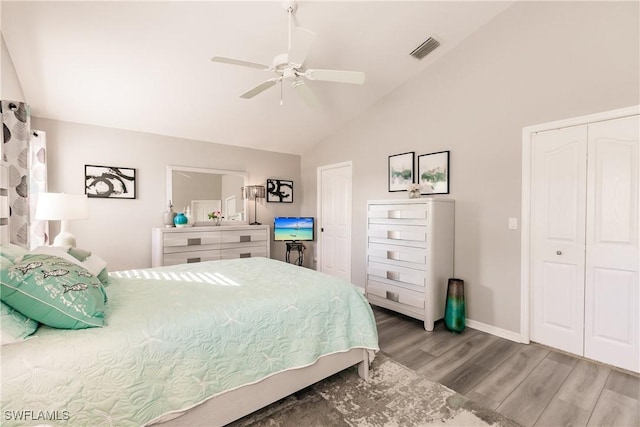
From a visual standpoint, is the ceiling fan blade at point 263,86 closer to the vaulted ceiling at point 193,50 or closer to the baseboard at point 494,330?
the vaulted ceiling at point 193,50

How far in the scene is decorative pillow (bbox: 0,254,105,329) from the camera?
1.16 m

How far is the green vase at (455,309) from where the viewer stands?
2932mm

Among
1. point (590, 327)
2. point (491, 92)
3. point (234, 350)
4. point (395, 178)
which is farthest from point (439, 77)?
point (234, 350)

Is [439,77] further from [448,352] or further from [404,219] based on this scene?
[448,352]

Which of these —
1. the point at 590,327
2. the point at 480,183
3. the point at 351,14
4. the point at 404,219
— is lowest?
the point at 590,327

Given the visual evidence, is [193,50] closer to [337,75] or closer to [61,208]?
[337,75]

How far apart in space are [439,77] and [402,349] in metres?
3.02

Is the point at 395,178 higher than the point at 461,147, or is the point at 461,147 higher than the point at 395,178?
the point at 461,147

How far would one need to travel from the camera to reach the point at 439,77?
340cm

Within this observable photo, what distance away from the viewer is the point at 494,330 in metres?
2.93

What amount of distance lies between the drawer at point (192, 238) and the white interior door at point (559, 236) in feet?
12.4

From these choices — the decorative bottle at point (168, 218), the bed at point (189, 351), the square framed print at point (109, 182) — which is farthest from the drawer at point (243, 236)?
the bed at point (189, 351)

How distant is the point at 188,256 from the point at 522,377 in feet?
12.3

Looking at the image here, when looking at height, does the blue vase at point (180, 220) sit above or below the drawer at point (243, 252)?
above
